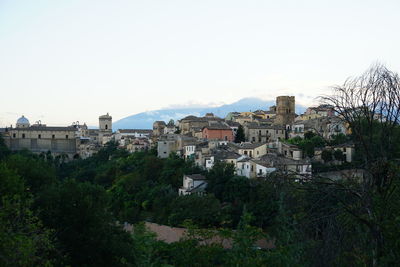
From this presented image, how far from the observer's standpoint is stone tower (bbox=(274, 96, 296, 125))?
2219 inches

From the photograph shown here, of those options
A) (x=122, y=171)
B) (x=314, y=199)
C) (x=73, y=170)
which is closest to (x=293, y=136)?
(x=122, y=171)

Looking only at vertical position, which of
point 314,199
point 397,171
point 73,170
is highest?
point 397,171

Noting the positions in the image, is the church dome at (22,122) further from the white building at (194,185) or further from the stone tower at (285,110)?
the white building at (194,185)

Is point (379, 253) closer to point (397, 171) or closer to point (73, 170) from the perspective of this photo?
point (397, 171)

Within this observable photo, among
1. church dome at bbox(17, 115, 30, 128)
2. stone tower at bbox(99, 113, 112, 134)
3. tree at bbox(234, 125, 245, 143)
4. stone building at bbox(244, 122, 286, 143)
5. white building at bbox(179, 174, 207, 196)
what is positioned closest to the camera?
white building at bbox(179, 174, 207, 196)

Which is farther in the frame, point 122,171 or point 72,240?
point 122,171

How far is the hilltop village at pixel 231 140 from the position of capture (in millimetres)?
36031

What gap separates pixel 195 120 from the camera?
191 ft

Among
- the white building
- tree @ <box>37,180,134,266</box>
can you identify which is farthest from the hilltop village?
tree @ <box>37,180,134,266</box>

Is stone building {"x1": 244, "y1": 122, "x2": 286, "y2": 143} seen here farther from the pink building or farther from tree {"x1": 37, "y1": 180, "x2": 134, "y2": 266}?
tree {"x1": 37, "y1": 180, "x2": 134, "y2": 266}

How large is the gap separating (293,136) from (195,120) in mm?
14020

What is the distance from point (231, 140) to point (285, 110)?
9239 millimetres

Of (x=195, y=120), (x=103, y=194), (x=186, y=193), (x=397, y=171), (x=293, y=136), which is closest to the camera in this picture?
(x=397, y=171)

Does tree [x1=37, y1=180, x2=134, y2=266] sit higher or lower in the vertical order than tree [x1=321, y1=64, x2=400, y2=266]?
lower
